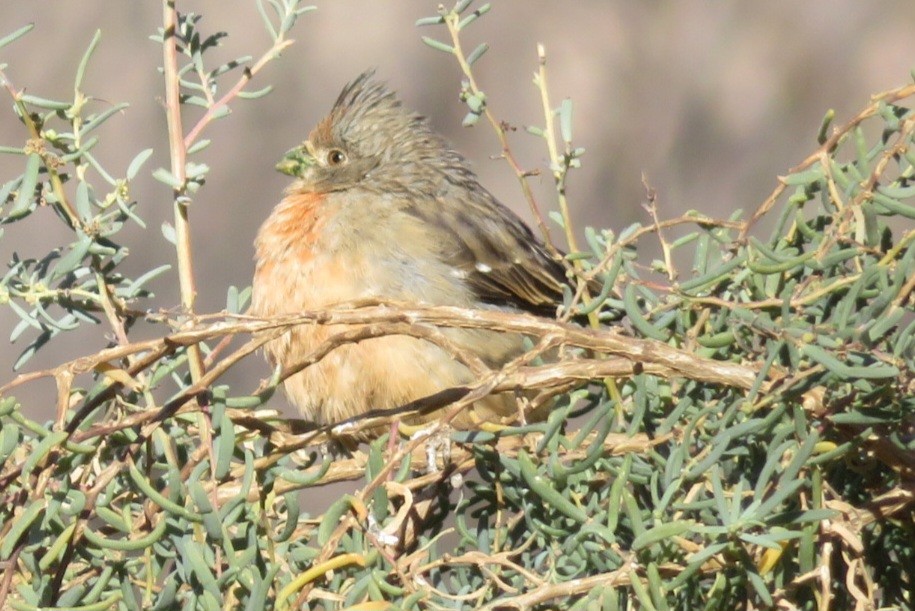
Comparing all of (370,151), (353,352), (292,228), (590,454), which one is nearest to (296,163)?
(370,151)

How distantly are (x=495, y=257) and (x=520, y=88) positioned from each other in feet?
10.7

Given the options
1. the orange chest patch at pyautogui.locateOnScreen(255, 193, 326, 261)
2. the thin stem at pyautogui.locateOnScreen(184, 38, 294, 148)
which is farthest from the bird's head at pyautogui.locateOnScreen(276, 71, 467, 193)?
the thin stem at pyautogui.locateOnScreen(184, 38, 294, 148)

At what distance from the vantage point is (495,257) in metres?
4.76

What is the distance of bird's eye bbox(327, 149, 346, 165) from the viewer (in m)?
→ 5.00

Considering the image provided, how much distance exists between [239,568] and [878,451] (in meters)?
0.79

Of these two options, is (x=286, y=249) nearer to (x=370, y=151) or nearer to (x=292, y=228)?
(x=292, y=228)

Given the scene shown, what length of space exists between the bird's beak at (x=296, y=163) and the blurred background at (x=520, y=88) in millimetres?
2350

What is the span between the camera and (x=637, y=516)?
1706mm

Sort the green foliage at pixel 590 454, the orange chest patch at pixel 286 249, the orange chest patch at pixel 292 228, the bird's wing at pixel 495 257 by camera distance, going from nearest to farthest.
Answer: the green foliage at pixel 590 454 < the orange chest patch at pixel 286 249 < the orange chest patch at pixel 292 228 < the bird's wing at pixel 495 257

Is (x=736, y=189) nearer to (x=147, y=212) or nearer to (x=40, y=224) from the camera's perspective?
(x=147, y=212)

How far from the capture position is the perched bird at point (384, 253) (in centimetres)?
405

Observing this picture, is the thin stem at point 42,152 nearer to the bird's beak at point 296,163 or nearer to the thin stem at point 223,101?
the thin stem at point 223,101

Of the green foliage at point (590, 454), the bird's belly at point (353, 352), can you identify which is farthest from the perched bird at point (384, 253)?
the green foliage at point (590, 454)

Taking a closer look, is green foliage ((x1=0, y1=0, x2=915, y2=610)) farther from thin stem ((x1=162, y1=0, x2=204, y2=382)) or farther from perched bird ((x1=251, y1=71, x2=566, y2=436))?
perched bird ((x1=251, y1=71, x2=566, y2=436))
